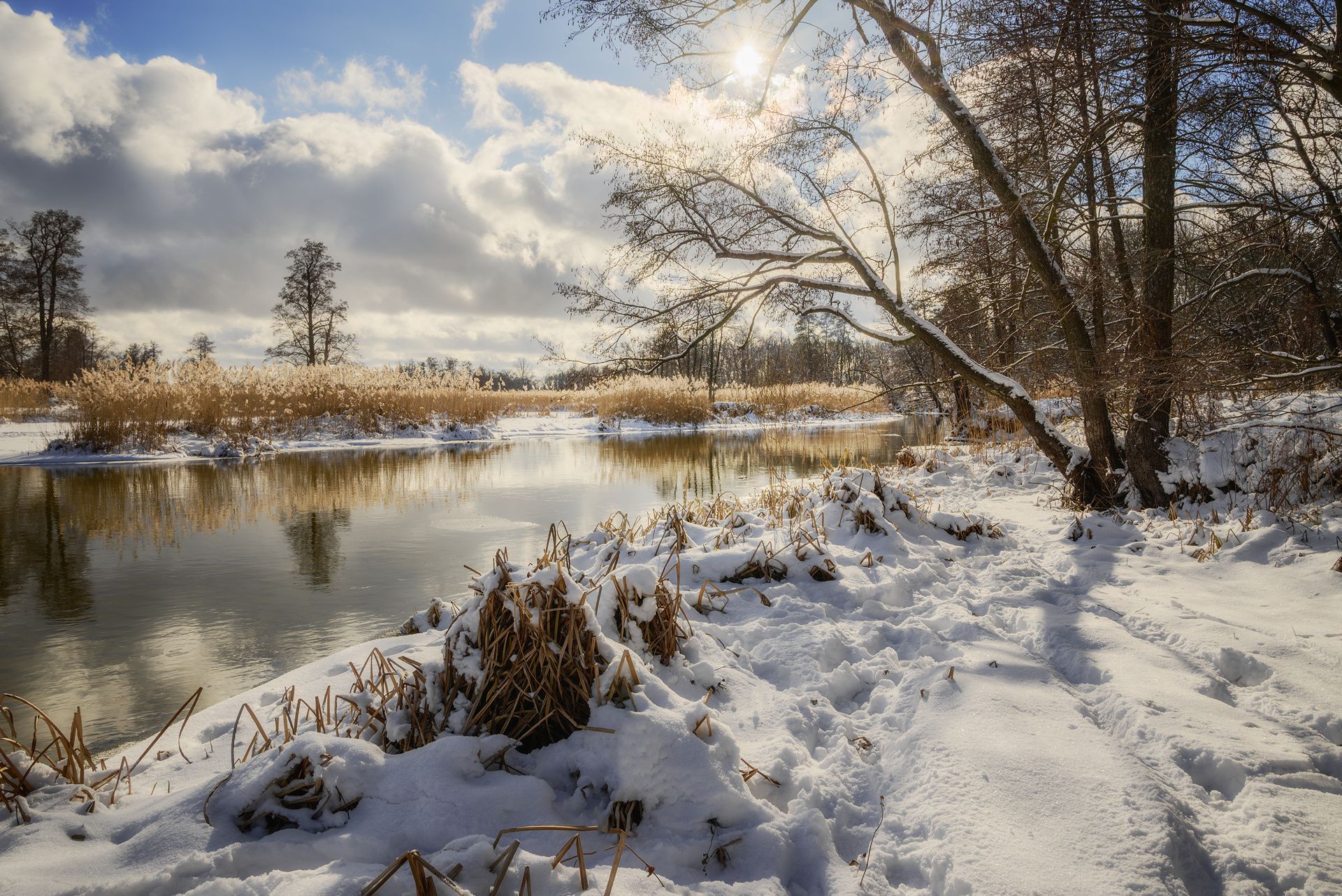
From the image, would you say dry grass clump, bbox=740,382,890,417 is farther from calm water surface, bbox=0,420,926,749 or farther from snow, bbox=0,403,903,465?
calm water surface, bbox=0,420,926,749

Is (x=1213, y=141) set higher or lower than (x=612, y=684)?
higher

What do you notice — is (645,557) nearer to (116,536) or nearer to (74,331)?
(116,536)

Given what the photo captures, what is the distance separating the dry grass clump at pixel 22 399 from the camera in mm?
16094

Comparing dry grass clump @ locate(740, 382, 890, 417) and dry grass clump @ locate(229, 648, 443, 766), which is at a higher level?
dry grass clump @ locate(740, 382, 890, 417)

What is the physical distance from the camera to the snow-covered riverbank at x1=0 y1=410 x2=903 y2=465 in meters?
11.6

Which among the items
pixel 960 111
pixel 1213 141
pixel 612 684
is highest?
pixel 960 111

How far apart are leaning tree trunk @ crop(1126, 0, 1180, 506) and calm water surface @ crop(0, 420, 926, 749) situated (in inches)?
182

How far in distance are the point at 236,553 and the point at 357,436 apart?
39.5 feet

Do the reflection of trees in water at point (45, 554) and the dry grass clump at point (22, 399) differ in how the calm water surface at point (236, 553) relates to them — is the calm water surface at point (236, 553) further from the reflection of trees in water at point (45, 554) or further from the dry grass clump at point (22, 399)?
the dry grass clump at point (22, 399)

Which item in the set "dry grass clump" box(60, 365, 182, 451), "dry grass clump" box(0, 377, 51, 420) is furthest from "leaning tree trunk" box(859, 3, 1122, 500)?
"dry grass clump" box(0, 377, 51, 420)

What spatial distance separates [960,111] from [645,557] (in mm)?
4662

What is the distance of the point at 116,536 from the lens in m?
5.59

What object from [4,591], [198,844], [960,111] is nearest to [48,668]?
[4,591]

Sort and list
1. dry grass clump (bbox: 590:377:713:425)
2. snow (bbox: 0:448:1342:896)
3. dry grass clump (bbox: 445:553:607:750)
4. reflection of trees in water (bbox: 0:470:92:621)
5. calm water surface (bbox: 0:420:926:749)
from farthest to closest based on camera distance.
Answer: dry grass clump (bbox: 590:377:713:425) → reflection of trees in water (bbox: 0:470:92:621) → calm water surface (bbox: 0:420:926:749) → dry grass clump (bbox: 445:553:607:750) → snow (bbox: 0:448:1342:896)
